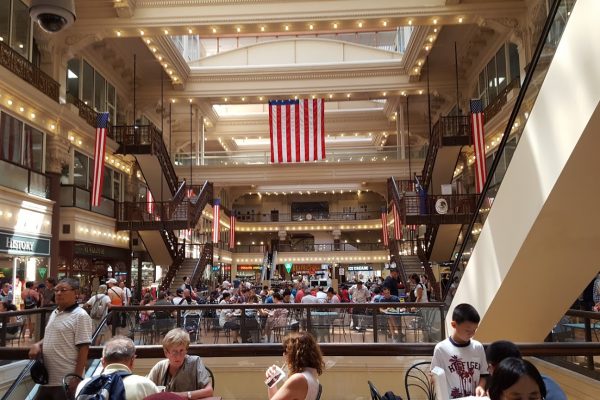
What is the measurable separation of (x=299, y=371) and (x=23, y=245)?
12319 millimetres

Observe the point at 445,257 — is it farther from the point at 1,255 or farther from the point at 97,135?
the point at 1,255

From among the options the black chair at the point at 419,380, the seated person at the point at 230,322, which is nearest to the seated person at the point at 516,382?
the black chair at the point at 419,380

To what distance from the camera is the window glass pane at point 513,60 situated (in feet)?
54.9

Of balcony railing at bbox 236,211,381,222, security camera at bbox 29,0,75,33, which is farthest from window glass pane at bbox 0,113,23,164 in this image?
balcony railing at bbox 236,211,381,222

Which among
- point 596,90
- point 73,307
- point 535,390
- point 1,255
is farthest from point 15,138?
point 535,390

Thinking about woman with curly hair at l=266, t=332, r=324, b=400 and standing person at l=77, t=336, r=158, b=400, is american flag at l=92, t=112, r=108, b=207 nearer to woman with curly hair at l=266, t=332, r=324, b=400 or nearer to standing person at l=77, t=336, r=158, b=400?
standing person at l=77, t=336, r=158, b=400

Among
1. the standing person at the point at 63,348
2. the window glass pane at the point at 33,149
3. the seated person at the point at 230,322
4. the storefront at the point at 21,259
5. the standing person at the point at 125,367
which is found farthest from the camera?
the window glass pane at the point at 33,149

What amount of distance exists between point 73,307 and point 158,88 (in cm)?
1949

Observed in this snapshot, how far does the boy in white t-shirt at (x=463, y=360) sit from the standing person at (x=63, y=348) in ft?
8.30

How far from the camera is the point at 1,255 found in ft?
42.6

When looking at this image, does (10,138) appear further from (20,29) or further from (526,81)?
(526,81)

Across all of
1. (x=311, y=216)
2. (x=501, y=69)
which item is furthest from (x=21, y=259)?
(x=311, y=216)

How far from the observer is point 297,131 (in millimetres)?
18828

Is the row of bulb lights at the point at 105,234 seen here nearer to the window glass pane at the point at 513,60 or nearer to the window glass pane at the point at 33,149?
the window glass pane at the point at 33,149
